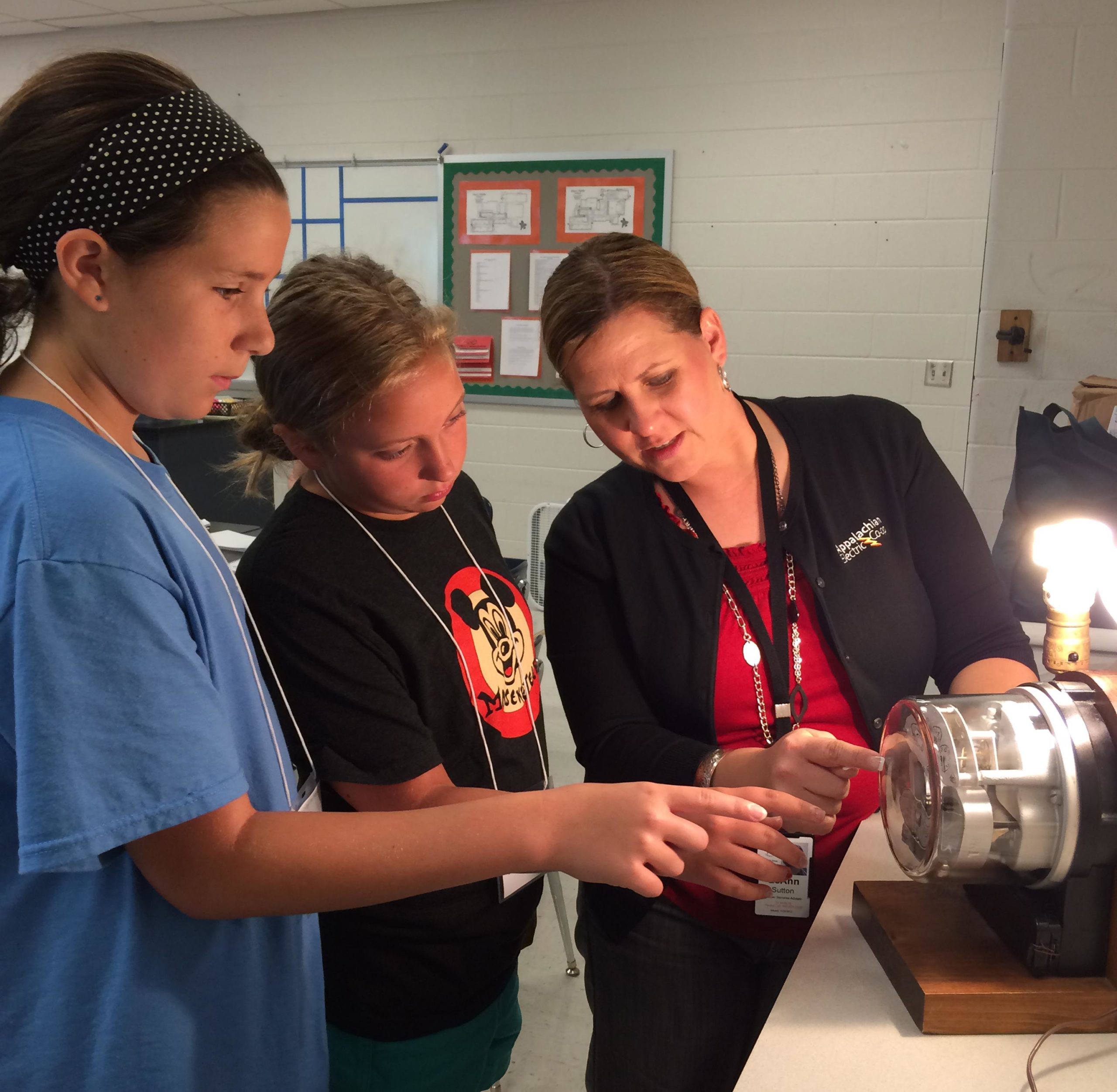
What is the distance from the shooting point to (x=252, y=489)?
1.24 m

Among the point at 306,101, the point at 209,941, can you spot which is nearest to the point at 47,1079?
the point at 209,941

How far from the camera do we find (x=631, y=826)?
2.46ft

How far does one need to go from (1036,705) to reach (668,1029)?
0.61 metres

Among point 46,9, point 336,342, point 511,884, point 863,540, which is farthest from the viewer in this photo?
point 46,9

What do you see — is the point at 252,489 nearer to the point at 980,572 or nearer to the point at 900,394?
the point at 980,572

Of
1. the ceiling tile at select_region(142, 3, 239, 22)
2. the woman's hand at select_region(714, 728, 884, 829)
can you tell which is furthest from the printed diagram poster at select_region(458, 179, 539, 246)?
the woman's hand at select_region(714, 728, 884, 829)

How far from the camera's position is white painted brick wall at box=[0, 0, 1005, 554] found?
3684mm

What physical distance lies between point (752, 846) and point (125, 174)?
2.53 ft

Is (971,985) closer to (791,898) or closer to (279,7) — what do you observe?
(791,898)

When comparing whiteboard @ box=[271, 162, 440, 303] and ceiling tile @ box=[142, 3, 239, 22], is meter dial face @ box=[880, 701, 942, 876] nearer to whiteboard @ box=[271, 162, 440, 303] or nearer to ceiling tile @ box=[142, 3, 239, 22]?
whiteboard @ box=[271, 162, 440, 303]

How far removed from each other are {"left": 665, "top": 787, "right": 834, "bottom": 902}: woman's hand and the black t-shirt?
250mm

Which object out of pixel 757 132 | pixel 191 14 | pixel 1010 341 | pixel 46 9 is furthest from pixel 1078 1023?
pixel 46 9

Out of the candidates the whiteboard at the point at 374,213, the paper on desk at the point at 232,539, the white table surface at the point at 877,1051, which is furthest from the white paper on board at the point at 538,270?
the white table surface at the point at 877,1051

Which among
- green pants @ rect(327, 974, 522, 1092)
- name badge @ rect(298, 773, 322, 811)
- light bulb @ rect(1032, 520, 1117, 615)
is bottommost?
green pants @ rect(327, 974, 522, 1092)
